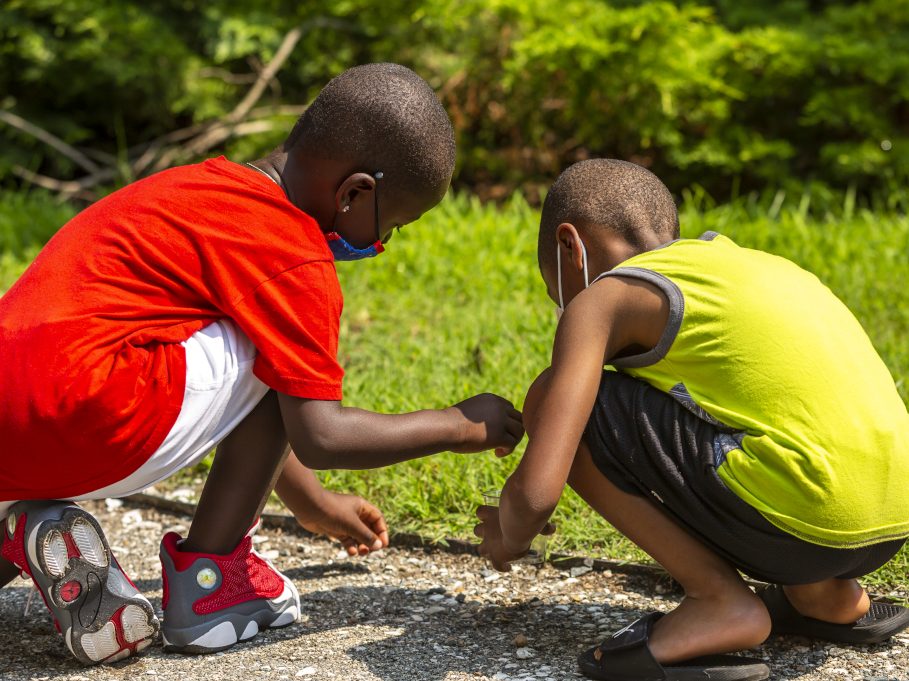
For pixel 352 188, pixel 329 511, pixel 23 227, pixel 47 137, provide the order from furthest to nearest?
pixel 47 137 → pixel 23 227 → pixel 329 511 → pixel 352 188

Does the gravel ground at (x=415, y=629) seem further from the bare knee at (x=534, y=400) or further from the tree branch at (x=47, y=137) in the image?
the tree branch at (x=47, y=137)

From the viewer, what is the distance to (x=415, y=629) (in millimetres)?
2346

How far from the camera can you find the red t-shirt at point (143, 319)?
2.05 meters

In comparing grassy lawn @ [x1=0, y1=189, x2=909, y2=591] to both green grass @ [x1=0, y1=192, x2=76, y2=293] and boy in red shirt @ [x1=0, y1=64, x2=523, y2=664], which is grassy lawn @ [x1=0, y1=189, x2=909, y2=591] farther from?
boy in red shirt @ [x1=0, y1=64, x2=523, y2=664]

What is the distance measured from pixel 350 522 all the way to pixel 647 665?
80 cm

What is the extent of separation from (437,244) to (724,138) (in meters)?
1.77

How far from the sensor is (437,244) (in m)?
4.86

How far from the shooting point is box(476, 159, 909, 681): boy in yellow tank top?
196 cm

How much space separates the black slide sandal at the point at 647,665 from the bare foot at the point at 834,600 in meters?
0.20

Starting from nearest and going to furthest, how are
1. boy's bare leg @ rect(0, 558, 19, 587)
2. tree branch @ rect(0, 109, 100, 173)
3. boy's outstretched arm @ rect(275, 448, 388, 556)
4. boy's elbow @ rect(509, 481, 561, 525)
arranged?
boy's elbow @ rect(509, 481, 561, 525), boy's bare leg @ rect(0, 558, 19, 587), boy's outstretched arm @ rect(275, 448, 388, 556), tree branch @ rect(0, 109, 100, 173)

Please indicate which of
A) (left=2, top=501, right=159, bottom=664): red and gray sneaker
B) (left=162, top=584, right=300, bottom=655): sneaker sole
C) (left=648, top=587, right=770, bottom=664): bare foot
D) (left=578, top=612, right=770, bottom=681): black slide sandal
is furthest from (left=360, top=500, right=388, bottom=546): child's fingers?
(left=648, top=587, right=770, bottom=664): bare foot

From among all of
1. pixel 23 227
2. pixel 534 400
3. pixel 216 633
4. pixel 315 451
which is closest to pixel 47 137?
pixel 23 227

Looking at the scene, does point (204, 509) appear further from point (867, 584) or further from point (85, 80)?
point (85, 80)

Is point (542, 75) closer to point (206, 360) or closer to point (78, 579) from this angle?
point (206, 360)
